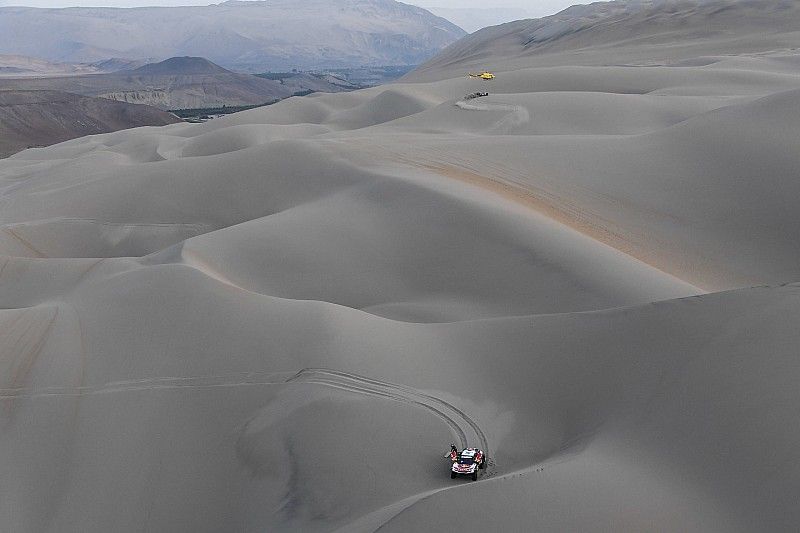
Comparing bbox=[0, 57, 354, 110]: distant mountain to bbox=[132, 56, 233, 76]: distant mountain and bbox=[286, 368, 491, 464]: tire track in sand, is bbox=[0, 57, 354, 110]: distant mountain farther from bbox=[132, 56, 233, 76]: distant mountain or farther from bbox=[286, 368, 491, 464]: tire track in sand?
bbox=[286, 368, 491, 464]: tire track in sand

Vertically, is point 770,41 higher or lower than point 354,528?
higher

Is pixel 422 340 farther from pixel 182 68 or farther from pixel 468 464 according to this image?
pixel 182 68

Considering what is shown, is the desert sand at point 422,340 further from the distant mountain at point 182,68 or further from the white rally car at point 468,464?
the distant mountain at point 182,68

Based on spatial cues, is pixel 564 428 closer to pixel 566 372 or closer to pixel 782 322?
pixel 566 372

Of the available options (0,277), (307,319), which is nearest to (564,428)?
(307,319)

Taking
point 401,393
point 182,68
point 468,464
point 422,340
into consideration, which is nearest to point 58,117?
point 182,68

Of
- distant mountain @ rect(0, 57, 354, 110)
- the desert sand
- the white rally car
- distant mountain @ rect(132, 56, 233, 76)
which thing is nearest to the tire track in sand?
the desert sand
